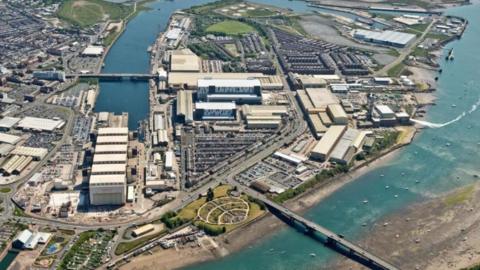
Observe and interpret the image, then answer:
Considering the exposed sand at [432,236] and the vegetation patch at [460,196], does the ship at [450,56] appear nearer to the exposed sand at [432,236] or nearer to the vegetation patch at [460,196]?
the vegetation patch at [460,196]

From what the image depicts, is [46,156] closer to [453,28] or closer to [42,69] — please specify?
[42,69]

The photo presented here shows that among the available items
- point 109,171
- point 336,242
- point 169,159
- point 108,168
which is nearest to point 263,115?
point 169,159

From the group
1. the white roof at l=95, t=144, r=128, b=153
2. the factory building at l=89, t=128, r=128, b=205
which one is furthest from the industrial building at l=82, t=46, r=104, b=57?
the white roof at l=95, t=144, r=128, b=153

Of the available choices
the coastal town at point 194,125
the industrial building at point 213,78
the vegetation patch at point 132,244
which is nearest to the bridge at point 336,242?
the coastal town at point 194,125

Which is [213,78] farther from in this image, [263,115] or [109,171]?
[109,171]

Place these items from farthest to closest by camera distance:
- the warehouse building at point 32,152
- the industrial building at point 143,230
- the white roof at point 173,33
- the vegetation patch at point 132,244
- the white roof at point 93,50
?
the white roof at point 173,33 → the white roof at point 93,50 → the warehouse building at point 32,152 → the industrial building at point 143,230 → the vegetation patch at point 132,244

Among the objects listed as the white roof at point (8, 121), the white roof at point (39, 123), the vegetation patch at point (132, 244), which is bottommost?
the white roof at point (39, 123)

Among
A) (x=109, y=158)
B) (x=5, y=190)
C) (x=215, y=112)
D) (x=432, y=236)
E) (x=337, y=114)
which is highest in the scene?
(x=109, y=158)
